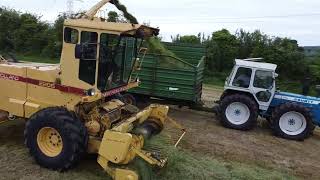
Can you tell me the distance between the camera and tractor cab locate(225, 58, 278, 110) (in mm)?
11820

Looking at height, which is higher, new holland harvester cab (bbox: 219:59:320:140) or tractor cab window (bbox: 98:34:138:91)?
tractor cab window (bbox: 98:34:138:91)

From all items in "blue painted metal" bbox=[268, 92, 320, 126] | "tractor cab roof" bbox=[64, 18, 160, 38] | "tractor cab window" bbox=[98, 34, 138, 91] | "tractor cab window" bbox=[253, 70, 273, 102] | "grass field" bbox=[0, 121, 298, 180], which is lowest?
"grass field" bbox=[0, 121, 298, 180]

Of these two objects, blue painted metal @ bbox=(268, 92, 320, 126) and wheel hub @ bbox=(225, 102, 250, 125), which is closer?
blue painted metal @ bbox=(268, 92, 320, 126)

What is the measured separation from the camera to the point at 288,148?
34.9 ft

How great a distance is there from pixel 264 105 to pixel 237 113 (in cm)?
72

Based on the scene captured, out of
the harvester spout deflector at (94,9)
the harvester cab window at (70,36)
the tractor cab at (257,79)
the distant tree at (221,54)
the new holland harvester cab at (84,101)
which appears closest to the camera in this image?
the new holland harvester cab at (84,101)

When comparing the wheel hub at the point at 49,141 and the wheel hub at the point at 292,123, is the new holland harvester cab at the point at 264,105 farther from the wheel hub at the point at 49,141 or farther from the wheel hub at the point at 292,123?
the wheel hub at the point at 49,141

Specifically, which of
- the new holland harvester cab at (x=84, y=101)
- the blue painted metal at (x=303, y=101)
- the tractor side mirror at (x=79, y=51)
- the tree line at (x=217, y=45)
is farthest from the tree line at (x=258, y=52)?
the tractor side mirror at (x=79, y=51)

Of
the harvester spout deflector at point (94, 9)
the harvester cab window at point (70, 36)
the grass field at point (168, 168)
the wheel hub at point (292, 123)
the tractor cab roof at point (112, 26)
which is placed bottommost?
the grass field at point (168, 168)

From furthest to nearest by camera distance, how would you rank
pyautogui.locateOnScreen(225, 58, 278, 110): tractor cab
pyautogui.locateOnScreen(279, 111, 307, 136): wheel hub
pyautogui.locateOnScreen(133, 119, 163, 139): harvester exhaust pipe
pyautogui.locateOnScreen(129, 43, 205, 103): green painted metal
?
pyautogui.locateOnScreen(129, 43, 205, 103): green painted metal
pyautogui.locateOnScreen(225, 58, 278, 110): tractor cab
pyautogui.locateOnScreen(279, 111, 307, 136): wheel hub
pyautogui.locateOnScreen(133, 119, 163, 139): harvester exhaust pipe

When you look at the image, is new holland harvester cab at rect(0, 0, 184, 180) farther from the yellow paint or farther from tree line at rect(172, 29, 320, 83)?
tree line at rect(172, 29, 320, 83)

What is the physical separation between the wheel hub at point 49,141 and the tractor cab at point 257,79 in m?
5.76

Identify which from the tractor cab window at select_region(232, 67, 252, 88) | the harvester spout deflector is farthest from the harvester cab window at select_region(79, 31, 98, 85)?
the tractor cab window at select_region(232, 67, 252, 88)

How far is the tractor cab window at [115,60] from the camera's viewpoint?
308 inches
